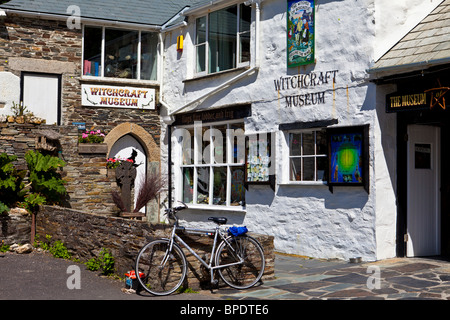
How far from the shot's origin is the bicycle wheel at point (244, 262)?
8.70 metres

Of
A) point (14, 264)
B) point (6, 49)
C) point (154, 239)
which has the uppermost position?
point (6, 49)

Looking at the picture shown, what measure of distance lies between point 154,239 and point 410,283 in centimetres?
359

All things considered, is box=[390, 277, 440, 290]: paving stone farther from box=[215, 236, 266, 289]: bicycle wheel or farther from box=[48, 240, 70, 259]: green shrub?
box=[48, 240, 70, 259]: green shrub

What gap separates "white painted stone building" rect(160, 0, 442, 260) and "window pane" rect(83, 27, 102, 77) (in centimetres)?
185

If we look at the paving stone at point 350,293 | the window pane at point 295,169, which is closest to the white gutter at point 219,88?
the window pane at point 295,169

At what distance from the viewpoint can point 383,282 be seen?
852 centimetres

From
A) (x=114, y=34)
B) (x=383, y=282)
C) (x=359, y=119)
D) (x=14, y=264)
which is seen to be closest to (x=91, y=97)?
(x=114, y=34)

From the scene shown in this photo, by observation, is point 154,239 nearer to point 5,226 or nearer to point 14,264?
point 14,264

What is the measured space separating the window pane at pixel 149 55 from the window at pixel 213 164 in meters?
2.07

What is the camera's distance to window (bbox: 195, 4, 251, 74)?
538 inches

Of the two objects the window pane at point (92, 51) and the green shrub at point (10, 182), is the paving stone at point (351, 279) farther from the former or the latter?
the window pane at point (92, 51)

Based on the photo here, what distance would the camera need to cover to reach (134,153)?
643 inches

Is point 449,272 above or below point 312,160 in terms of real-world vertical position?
below

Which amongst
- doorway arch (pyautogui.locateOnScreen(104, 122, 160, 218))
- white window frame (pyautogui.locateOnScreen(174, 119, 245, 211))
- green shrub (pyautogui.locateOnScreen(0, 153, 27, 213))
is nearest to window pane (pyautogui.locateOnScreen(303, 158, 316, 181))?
white window frame (pyautogui.locateOnScreen(174, 119, 245, 211))
